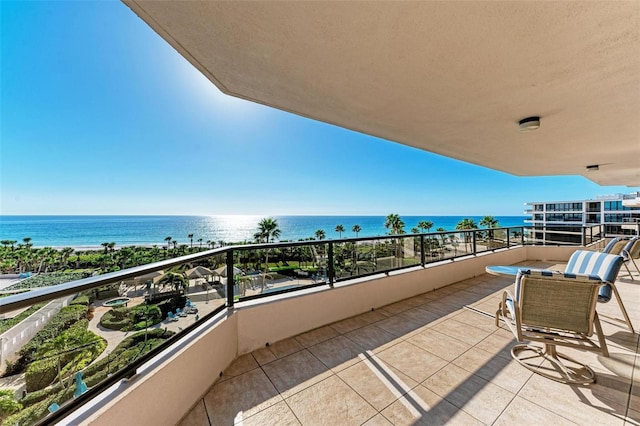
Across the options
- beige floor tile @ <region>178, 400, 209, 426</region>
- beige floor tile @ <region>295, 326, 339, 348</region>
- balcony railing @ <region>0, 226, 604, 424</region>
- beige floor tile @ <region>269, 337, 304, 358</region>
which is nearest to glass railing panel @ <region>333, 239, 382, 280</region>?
balcony railing @ <region>0, 226, 604, 424</region>

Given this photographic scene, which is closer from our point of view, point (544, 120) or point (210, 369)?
point (210, 369)

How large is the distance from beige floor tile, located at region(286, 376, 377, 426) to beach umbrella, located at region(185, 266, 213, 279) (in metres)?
1.21

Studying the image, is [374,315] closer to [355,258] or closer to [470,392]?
[355,258]

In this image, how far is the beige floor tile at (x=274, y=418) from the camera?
5.29 feet

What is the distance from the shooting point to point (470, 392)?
185 cm

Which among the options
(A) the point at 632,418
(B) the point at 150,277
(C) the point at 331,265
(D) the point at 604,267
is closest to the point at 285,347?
Result: (C) the point at 331,265

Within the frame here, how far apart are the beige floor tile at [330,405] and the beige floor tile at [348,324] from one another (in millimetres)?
915

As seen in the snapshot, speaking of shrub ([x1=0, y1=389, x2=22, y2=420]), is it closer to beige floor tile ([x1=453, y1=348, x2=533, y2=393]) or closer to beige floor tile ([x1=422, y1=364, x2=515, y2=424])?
beige floor tile ([x1=422, y1=364, x2=515, y2=424])

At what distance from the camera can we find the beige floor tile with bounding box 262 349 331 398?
1957 millimetres

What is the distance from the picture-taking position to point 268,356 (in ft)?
7.82

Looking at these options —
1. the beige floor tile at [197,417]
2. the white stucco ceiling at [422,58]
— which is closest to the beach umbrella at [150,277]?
the beige floor tile at [197,417]

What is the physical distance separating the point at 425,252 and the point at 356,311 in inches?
75.6

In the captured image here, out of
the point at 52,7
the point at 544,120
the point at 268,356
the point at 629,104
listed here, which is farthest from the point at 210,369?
the point at 52,7

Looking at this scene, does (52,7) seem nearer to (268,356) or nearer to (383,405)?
(268,356)
